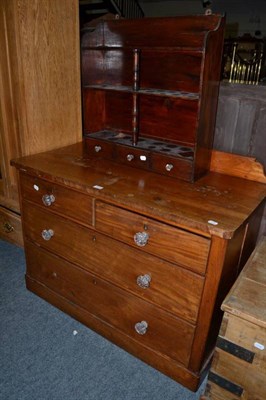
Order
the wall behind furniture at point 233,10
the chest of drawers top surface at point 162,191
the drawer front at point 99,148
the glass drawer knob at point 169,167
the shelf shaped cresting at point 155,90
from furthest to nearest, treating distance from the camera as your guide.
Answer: the wall behind furniture at point 233,10 → the drawer front at point 99,148 → the glass drawer knob at point 169,167 → the shelf shaped cresting at point 155,90 → the chest of drawers top surface at point 162,191

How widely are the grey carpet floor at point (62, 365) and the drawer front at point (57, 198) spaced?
0.68 metres

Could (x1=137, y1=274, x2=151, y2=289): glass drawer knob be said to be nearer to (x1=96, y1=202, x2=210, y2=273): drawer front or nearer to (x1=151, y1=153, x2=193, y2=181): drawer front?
(x1=96, y1=202, x2=210, y2=273): drawer front

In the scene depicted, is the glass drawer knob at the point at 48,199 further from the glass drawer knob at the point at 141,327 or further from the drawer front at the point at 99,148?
the glass drawer knob at the point at 141,327

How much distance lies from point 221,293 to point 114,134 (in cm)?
108

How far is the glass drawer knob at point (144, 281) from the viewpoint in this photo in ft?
4.51

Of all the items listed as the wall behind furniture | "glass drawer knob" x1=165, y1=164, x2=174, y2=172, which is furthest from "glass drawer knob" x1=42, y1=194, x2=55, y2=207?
the wall behind furniture

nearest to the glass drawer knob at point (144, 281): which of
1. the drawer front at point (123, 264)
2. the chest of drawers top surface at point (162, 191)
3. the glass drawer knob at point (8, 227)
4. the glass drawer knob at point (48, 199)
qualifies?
the drawer front at point (123, 264)

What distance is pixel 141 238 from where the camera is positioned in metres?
1.31

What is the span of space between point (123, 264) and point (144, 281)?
0.44 ft

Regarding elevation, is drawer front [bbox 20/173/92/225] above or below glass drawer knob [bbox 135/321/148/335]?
above

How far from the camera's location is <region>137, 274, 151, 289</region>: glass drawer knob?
138 cm

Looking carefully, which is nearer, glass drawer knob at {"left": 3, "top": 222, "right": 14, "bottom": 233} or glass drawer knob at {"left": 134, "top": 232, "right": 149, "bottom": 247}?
glass drawer knob at {"left": 134, "top": 232, "right": 149, "bottom": 247}

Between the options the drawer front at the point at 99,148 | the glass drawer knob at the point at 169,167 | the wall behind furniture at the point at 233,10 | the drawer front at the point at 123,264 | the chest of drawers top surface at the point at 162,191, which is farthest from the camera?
the wall behind furniture at the point at 233,10

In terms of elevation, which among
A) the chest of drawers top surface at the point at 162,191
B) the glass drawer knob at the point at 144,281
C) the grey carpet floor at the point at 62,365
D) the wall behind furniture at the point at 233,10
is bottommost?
the grey carpet floor at the point at 62,365
